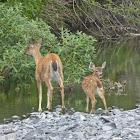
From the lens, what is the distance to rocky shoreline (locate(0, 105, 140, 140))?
25.5 feet

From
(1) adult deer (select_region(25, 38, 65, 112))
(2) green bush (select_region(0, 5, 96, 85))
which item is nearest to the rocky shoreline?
(1) adult deer (select_region(25, 38, 65, 112))

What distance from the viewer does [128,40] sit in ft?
124

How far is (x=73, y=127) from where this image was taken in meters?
8.48

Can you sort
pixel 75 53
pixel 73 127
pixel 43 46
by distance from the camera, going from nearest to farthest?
pixel 73 127, pixel 75 53, pixel 43 46

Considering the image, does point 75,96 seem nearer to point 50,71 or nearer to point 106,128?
point 50,71

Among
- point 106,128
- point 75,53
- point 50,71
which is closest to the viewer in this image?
point 106,128

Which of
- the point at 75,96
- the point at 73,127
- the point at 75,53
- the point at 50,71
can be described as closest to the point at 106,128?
the point at 73,127

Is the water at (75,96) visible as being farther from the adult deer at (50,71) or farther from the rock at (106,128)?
the rock at (106,128)

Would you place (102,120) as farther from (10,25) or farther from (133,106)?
(10,25)

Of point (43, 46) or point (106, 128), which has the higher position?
point (43, 46)

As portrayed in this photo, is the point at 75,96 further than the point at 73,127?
Yes

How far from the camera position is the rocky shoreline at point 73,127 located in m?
7.78

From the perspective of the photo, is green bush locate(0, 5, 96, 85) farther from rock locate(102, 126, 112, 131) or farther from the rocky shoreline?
rock locate(102, 126, 112, 131)

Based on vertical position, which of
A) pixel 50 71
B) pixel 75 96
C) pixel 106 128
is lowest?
pixel 106 128
